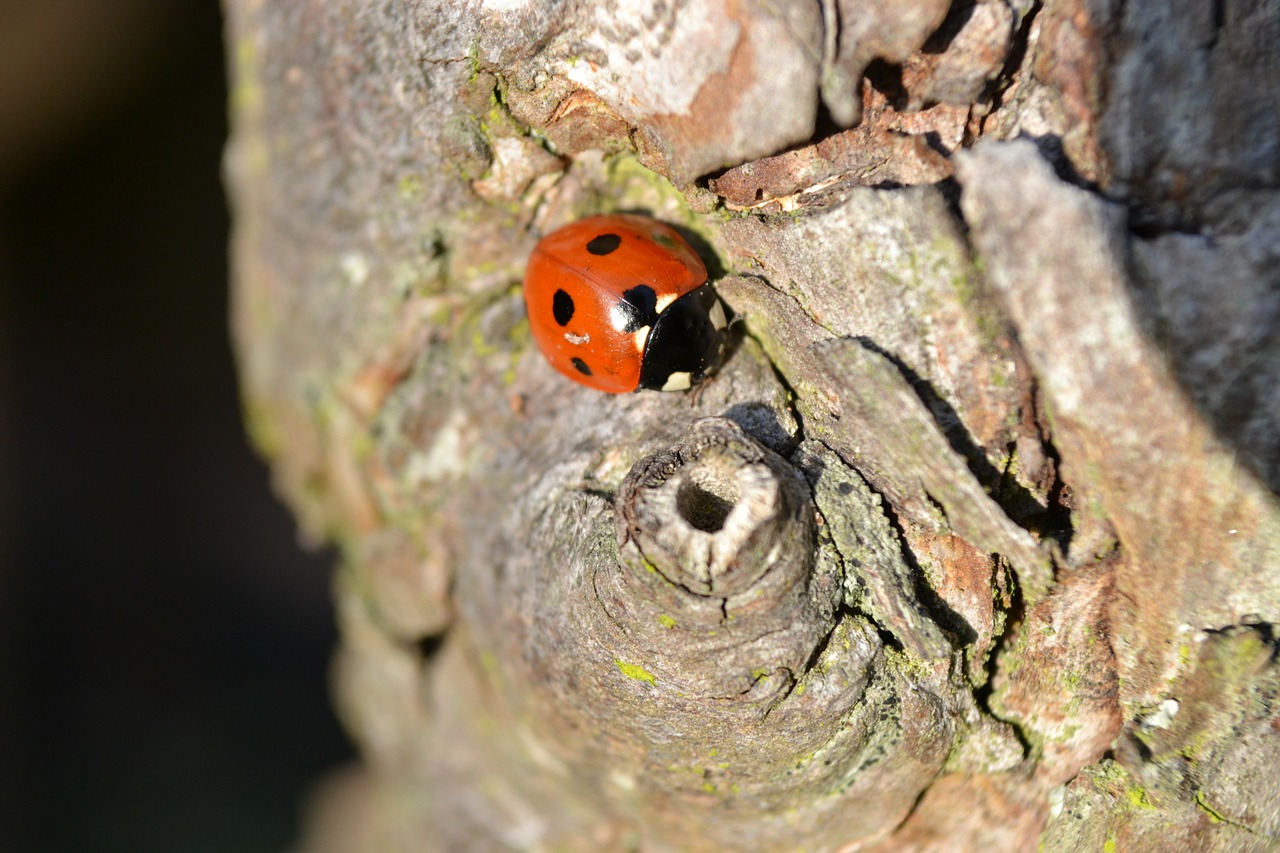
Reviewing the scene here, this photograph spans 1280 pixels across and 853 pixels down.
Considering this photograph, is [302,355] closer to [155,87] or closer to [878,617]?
[878,617]

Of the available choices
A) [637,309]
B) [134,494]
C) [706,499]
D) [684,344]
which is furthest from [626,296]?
[134,494]

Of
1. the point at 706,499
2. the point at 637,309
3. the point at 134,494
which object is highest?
the point at 134,494

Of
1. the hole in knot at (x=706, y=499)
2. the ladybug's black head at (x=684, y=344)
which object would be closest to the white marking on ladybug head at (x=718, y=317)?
the ladybug's black head at (x=684, y=344)

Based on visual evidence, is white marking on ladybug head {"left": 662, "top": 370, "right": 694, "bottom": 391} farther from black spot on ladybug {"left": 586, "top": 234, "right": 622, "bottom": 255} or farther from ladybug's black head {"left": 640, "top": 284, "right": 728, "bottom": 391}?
black spot on ladybug {"left": 586, "top": 234, "right": 622, "bottom": 255}

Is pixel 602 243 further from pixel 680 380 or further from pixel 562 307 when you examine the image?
pixel 680 380

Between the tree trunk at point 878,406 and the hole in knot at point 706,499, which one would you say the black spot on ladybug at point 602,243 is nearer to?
the tree trunk at point 878,406

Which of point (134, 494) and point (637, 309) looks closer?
point (637, 309)
